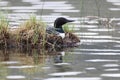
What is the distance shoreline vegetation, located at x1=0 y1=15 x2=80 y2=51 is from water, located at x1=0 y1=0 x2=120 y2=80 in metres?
0.43

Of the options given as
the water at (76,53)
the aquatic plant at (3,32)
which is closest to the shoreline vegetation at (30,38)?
the aquatic plant at (3,32)

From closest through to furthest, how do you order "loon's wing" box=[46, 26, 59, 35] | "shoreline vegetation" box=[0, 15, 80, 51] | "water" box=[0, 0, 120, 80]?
"water" box=[0, 0, 120, 80] < "shoreline vegetation" box=[0, 15, 80, 51] < "loon's wing" box=[46, 26, 59, 35]

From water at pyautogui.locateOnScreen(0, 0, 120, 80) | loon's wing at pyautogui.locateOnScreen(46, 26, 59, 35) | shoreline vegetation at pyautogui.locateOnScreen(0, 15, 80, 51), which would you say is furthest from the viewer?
loon's wing at pyautogui.locateOnScreen(46, 26, 59, 35)

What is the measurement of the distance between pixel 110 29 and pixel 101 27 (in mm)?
411

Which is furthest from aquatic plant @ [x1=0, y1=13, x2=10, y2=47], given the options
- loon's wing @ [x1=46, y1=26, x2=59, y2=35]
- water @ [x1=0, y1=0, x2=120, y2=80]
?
loon's wing @ [x1=46, y1=26, x2=59, y2=35]

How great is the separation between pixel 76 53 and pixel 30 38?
1614mm

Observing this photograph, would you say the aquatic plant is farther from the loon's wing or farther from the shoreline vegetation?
the loon's wing

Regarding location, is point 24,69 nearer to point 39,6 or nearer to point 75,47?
point 75,47

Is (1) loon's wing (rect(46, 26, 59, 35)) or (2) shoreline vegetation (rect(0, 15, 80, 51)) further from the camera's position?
(1) loon's wing (rect(46, 26, 59, 35))

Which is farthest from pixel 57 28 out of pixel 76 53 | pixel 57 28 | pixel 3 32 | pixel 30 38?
pixel 76 53

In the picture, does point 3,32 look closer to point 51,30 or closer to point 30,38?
point 30,38

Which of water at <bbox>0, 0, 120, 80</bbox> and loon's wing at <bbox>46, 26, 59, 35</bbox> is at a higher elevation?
loon's wing at <bbox>46, 26, 59, 35</bbox>

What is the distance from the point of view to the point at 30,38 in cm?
1981

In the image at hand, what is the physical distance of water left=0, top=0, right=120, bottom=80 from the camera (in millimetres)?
15867
